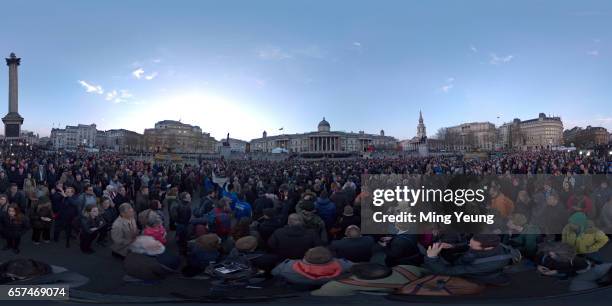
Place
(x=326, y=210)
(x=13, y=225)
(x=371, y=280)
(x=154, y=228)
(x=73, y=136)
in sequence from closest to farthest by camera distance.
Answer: (x=371, y=280), (x=154, y=228), (x=13, y=225), (x=326, y=210), (x=73, y=136)

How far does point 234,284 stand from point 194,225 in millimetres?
2224

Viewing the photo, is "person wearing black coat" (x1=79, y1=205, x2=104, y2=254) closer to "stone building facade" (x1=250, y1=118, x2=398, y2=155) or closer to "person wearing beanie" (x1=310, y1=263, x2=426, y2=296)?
"person wearing beanie" (x1=310, y1=263, x2=426, y2=296)

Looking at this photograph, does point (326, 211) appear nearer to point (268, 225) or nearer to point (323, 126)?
point (268, 225)

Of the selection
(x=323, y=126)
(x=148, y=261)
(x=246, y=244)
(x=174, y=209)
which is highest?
(x=323, y=126)

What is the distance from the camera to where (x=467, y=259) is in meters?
6.55

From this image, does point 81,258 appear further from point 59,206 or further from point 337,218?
point 337,218

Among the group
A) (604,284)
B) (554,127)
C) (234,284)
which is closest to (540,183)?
(604,284)

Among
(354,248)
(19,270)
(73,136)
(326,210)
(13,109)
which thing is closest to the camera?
(19,270)

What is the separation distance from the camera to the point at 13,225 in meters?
8.75

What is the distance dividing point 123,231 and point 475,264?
7271 millimetres

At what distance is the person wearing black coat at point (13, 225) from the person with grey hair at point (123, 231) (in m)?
2.79

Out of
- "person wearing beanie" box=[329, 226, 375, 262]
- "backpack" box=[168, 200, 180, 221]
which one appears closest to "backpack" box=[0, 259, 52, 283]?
"backpack" box=[168, 200, 180, 221]

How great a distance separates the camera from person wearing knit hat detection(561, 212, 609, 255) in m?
7.57

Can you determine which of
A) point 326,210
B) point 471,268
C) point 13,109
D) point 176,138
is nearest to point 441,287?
point 471,268
